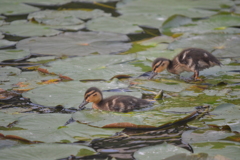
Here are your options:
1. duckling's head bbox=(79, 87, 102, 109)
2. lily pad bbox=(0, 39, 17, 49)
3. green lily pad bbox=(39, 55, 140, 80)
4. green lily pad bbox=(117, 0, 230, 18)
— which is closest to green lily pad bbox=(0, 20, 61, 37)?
lily pad bbox=(0, 39, 17, 49)

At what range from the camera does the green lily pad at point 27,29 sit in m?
6.27

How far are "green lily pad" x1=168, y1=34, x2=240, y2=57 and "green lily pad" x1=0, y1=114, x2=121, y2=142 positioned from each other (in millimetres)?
2666

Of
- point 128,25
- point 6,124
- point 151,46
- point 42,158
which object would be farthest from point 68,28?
point 42,158

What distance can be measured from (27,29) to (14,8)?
143cm

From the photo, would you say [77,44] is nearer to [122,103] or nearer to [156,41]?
[156,41]

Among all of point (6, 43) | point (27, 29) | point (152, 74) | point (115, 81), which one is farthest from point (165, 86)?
point (27, 29)

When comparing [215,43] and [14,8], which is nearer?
[215,43]

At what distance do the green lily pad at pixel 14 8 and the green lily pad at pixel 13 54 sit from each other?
2244mm

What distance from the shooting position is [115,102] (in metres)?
3.85

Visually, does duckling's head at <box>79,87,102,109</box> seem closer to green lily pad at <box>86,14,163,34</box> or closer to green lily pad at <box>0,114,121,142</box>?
green lily pad at <box>0,114,121,142</box>

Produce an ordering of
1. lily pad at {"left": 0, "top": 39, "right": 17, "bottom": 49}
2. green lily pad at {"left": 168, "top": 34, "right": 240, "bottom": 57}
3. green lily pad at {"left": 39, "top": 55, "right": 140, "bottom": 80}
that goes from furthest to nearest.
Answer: lily pad at {"left": 0, "top": 39, "right": 17, "bottom": 49}, green lily pad at {"left": 168, "top": 34, "right": 240, "bottom": 57}, green lily pad at {"left": 39, "top": 55, "right": 140, "bottom": 80}

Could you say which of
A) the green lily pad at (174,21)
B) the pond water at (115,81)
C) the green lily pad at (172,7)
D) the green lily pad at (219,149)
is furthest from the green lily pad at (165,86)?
the green lily pad at (172,7)

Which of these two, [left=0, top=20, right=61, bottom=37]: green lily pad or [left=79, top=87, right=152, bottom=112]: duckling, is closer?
[left=79, top=87, right=152, bottom=112]: duckling

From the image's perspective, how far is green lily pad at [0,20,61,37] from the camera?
6273 mm
